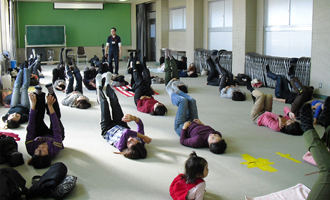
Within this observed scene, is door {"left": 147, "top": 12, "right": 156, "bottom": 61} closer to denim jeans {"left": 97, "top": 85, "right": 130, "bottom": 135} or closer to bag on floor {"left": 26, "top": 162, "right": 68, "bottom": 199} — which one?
denim jeans {"left": 97, "top": 85, "right": 130, "bottom": 135}

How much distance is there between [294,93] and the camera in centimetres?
684

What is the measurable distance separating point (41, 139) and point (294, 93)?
5271mm

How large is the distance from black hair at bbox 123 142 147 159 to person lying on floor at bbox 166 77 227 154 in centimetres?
67

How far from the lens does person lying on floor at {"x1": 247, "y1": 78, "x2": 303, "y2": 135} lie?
4.73m

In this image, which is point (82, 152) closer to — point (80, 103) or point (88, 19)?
point (80, 103)

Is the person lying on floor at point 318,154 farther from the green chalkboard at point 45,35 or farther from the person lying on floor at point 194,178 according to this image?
the green chalkboard at point 45,35

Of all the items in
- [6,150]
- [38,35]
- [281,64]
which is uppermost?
[38,35]

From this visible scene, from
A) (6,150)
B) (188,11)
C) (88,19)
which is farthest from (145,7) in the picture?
(6,150)

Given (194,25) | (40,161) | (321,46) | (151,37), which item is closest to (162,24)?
(151,37)

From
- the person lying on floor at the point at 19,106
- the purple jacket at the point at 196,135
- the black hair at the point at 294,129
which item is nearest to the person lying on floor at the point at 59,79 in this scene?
the person lying on floor at the point at 19,106

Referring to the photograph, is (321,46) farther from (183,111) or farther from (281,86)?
(183,111)

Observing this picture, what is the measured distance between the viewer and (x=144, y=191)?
3.08 meters

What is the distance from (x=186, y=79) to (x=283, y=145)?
6155 mm

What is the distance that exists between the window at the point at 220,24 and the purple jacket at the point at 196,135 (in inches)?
289
